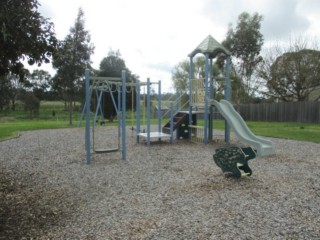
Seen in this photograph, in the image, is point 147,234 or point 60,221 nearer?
point 147,234

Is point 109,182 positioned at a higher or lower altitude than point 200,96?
lower

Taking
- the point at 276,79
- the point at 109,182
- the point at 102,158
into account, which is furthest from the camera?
the point at 276,79

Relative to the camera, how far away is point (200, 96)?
35.6 ft

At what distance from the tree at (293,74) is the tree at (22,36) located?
76.9 feet

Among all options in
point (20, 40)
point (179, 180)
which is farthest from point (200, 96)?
point (20, 40)

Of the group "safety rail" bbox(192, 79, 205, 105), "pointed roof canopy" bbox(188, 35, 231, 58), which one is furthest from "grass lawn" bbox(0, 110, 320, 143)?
"pointed roof canopy" bbox(188, 35, 231, 58)

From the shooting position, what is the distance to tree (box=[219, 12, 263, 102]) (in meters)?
30.1

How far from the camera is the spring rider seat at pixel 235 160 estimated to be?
18.1 ft

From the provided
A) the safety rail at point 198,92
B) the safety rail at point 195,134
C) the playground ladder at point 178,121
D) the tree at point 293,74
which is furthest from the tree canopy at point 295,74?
the playground ladder at point 178,121

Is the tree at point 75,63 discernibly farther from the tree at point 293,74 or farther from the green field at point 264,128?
the tree at point 293,74

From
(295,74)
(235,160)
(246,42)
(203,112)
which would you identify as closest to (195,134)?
(203,112)

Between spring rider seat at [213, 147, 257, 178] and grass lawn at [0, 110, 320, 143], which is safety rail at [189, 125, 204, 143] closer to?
grass lawn at [0, 110, 320, 143]

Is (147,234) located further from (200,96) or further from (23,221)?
(200,96)

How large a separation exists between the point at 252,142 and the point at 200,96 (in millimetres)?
3125
